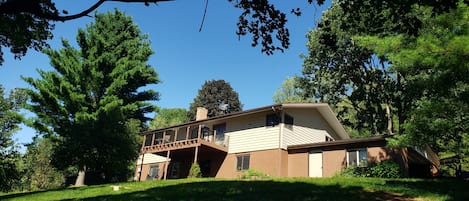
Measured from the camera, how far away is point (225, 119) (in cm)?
2695

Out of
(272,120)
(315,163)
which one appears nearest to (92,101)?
(272,120)

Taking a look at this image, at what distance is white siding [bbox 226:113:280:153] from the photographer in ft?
78.1

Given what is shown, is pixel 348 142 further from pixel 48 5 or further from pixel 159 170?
pixel 48 5

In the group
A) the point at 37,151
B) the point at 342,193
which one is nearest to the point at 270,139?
the point at 342,193

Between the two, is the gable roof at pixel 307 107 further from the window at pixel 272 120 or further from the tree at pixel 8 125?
the tree at pixel 8 125

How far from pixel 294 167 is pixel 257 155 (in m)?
2.53

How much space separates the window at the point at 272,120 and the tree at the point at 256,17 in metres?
17.2

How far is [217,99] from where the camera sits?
54.9m

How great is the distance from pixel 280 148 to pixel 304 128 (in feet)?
11.2

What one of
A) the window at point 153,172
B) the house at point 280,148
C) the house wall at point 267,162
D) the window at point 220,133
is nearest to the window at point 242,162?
the house at point 280,148

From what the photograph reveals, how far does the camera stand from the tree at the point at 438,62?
1090cm

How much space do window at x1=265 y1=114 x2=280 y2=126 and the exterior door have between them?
3025mm

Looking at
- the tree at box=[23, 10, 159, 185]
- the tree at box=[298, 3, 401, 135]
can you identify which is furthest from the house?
the tree at box=[298, 3, 401, 135]

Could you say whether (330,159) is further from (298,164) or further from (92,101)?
(92,101)
